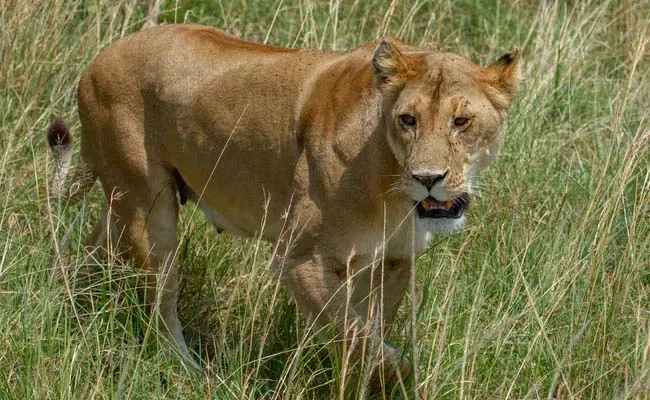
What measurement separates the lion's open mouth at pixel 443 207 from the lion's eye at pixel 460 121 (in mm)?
223

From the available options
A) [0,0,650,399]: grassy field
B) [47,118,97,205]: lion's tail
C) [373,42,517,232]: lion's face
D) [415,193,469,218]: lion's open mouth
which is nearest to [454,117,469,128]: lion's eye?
[373,42,517,232]: lion's face

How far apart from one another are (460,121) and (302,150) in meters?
0.63

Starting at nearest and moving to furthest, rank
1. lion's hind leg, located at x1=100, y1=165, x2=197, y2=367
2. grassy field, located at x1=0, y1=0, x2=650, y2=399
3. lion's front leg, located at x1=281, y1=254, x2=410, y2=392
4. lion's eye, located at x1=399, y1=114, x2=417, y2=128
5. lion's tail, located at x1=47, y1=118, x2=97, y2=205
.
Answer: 1. lion's eye, located at x1=399, y1=114, x2=417, y2=128
2. grassy field, located at x1=0, y1=0, x2=650, y2=399
3. lion's front leg, located at x1=281, y1=254, x2=410, y2=392
4. lion's hind leg, located at x1=100, y1=165, x2=197, y2=367
5. lion's tail, located at x1=47, y1=118, x2=97, y2=205

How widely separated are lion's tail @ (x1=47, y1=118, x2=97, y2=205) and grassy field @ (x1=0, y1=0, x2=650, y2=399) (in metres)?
0.09

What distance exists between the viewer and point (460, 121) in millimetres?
3631

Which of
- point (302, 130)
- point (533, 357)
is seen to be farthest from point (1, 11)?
point (533, 357)

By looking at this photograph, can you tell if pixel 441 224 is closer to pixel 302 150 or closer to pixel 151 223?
pixel 302 150

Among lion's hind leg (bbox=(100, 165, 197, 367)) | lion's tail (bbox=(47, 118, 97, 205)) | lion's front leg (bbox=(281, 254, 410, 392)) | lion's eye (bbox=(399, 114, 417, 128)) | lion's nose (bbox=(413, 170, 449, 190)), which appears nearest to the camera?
lion's nose (bbox=(413, 170, 449, 190))

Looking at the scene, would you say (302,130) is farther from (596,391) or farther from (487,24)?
(487,24)

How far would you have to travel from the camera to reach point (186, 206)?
524 cm

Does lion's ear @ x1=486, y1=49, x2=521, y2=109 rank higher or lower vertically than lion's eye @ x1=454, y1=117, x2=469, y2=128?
higher

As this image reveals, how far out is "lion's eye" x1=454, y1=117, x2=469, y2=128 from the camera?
3.63 m

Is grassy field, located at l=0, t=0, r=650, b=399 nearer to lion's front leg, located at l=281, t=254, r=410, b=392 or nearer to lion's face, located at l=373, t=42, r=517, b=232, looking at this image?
lion's front leg, located at l=281, t=254, r=410, b=392

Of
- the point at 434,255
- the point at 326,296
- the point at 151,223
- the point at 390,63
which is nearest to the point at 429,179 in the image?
the point at 390,63
